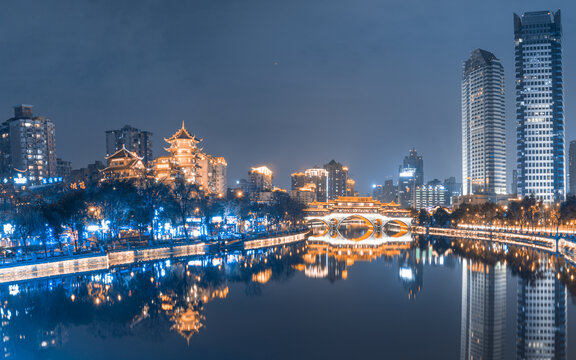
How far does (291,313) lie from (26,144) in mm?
88421

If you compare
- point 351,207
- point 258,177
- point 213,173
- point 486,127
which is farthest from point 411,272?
point 258,177

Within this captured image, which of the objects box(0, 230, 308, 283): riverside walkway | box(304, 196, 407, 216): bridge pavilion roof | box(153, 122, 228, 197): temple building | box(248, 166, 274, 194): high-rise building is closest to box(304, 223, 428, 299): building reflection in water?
box(0, 230, 308, 283): riverside walkway

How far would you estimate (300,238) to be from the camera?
7725 centimetres

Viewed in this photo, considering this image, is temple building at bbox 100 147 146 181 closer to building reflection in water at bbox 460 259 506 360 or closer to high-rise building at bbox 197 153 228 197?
high-rise building at bbox 197 153 228 197

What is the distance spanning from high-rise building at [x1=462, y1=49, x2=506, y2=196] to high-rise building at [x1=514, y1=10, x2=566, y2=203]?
2634 centimetres

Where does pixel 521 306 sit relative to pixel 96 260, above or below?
below

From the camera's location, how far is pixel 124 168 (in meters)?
71.4

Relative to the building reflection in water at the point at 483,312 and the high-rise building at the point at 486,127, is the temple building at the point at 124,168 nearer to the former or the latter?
the building reflection in water at the point at 483,312

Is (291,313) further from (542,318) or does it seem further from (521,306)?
(521,306)

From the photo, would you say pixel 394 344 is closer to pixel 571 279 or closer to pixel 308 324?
pixel 308 324

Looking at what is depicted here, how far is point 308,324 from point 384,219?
71998mm

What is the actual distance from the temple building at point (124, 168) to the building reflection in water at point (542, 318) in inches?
2226

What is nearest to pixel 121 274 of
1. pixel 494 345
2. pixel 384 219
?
pixel 494 345

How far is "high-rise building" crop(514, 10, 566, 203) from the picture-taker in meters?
106
